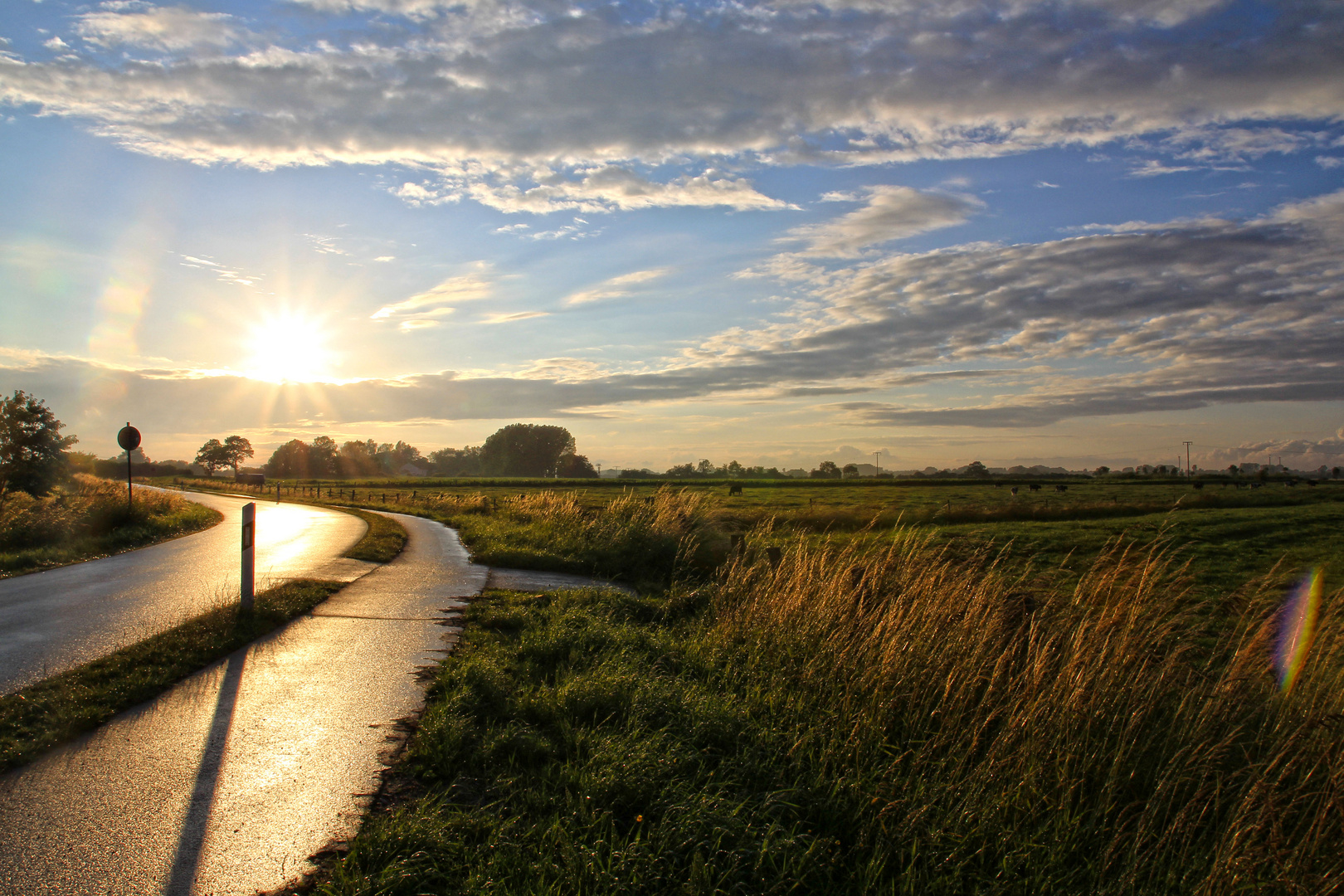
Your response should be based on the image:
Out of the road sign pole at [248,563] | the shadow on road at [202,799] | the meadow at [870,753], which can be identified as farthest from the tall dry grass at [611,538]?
the shadow on road at [202,799]

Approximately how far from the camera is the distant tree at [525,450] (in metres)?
148

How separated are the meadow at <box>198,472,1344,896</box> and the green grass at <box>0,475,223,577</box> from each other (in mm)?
10939

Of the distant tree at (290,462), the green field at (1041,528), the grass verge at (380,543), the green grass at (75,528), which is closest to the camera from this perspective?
the green grass at (75,528)

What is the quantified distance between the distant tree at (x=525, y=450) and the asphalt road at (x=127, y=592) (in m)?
129

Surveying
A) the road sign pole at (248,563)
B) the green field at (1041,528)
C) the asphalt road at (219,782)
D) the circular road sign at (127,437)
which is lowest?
the green field at (1041,528)

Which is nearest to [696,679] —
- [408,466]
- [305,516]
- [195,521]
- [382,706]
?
[382,706]

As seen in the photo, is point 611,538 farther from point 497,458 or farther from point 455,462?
point 455,462

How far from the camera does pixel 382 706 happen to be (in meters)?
5.81

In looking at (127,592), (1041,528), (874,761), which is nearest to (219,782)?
(874,761)

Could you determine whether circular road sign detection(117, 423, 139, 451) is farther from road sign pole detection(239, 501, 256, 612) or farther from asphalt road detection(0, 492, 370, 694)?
road sign pole detection(239, 501, 256, 612)

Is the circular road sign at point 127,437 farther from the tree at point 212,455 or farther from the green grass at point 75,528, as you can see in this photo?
the tree at point 212,455

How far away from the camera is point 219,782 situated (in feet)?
14.3

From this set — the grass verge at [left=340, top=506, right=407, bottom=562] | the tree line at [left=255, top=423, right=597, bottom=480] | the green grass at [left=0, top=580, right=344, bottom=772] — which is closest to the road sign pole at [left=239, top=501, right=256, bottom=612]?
the green grass at [left=0, top=580, right=344, bottom=772]

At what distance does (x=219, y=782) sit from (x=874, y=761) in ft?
14.0
